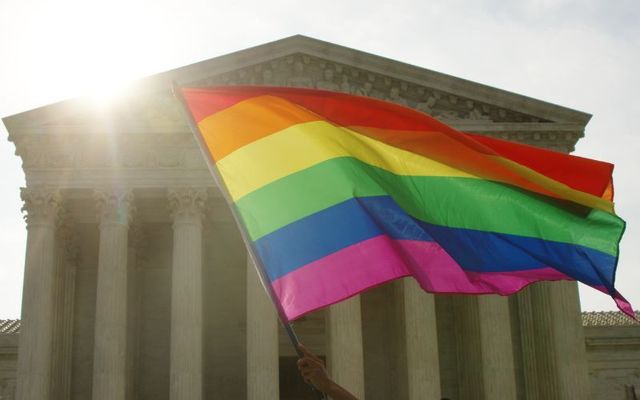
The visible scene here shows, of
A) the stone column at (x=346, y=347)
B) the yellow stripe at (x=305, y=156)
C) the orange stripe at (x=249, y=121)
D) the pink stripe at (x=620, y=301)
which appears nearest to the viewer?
the pink stripe at (x=620, y=301)

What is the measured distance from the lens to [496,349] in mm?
34250

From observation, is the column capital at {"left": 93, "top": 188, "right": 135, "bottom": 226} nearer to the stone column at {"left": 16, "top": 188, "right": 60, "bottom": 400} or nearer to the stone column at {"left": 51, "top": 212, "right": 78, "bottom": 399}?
the stone column at {"left": 16, "top": 188, "right": 60, "bottom": 400}

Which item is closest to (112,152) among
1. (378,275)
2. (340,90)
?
(340,90)

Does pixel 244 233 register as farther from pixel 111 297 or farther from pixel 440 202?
pixel 111 297

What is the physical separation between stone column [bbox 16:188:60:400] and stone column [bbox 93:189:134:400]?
5.84 ft

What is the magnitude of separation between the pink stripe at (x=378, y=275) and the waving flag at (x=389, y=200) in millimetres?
17

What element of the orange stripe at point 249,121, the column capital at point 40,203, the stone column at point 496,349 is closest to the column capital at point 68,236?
the column capital at point 40,203

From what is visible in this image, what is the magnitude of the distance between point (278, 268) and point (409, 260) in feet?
5.35

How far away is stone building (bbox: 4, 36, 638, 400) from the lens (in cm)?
3294

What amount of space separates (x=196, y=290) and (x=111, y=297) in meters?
3.06

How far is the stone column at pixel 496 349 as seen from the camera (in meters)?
33.8

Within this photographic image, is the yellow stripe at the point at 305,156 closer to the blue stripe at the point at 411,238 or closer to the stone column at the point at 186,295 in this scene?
the blue stripe at the point at 411,238

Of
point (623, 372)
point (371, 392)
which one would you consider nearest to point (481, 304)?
point (371, 392)

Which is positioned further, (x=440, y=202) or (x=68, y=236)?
(x=68, y=236)
